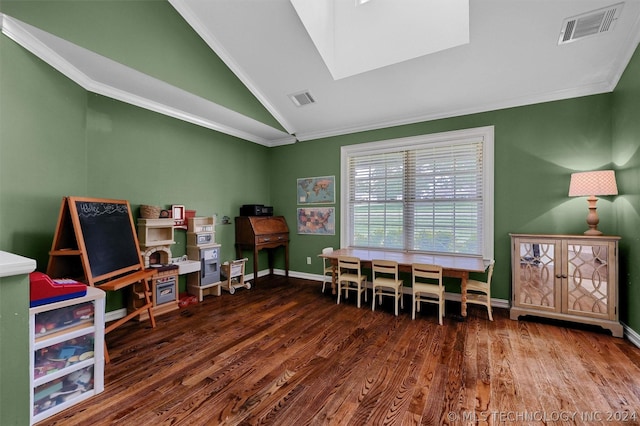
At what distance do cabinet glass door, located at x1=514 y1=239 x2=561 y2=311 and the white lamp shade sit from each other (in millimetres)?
627

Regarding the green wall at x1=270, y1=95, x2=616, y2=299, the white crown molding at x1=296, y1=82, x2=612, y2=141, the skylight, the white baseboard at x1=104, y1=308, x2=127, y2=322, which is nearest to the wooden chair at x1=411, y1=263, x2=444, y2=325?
the green wall at x1=270, y1=95, x2=616, y2=299

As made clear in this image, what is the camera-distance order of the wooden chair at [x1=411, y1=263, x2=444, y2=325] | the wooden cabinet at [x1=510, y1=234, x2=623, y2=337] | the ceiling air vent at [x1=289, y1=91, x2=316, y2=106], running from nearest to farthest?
the wooden cabinet at [x1=510, y1=234, x2=623, y2=337] → the wooden chair at [x1=411, y1=263, x2=444, y2=325] → the ceiling air vent at [x1=289, y1=91, x2=316, y2=106]

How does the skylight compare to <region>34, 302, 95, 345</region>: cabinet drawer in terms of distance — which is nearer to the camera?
<region>34, 302, 95, 345</region>: cabinet drawer

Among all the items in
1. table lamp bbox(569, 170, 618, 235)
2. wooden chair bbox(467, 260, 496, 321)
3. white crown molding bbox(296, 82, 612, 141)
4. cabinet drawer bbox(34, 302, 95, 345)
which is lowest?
wooden chair bbox(467, 260, 496, 321)

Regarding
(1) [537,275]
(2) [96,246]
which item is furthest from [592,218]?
(2) [96,246]

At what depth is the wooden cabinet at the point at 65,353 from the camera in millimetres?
1612

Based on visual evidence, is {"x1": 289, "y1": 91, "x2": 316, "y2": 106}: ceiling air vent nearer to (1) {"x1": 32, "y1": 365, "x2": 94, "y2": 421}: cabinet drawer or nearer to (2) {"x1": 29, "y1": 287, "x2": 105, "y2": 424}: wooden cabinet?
(2) {"x1": 29, "y1": 287, "x2": 105, "y2": 424}: wooden cabinet

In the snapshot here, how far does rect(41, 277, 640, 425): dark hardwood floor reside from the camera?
1.66 meters

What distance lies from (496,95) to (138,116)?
15.6 feet

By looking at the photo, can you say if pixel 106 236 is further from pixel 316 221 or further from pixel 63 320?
pixel 316 221

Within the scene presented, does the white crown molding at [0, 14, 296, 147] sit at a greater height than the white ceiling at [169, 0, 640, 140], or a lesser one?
lesser

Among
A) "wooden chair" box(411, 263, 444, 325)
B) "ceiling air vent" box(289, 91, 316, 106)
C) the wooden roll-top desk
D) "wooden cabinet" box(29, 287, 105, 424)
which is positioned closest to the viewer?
"wooden cabinet" box(29, 287, 105, 424)

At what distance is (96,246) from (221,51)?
266 cm

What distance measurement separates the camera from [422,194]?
4113 millimetres
